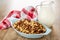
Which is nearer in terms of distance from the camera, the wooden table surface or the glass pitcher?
the wooden table surface

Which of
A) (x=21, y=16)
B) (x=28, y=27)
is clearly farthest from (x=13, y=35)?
(x=21, y=16)

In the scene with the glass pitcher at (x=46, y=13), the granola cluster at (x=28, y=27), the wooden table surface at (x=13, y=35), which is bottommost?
the wooden table surface at (x=13, y=35)

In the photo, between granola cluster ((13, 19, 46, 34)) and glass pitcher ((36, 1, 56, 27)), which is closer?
granola cluster ((13, 19, 46, 34))

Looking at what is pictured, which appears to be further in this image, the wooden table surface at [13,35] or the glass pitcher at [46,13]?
the glass pitcher at [46,13]

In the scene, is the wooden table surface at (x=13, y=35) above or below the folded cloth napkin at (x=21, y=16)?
Result: below

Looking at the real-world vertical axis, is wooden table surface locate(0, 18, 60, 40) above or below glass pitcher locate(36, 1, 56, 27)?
below

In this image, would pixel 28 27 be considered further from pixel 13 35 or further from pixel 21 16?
pixel 21 16

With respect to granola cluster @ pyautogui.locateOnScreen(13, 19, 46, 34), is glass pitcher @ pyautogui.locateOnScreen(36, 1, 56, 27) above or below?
above

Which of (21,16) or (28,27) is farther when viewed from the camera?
(21,16)

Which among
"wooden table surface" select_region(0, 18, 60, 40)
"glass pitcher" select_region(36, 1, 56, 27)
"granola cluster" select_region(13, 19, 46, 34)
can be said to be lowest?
"wooden table surface" select_region(0, 18, 60, 40)
